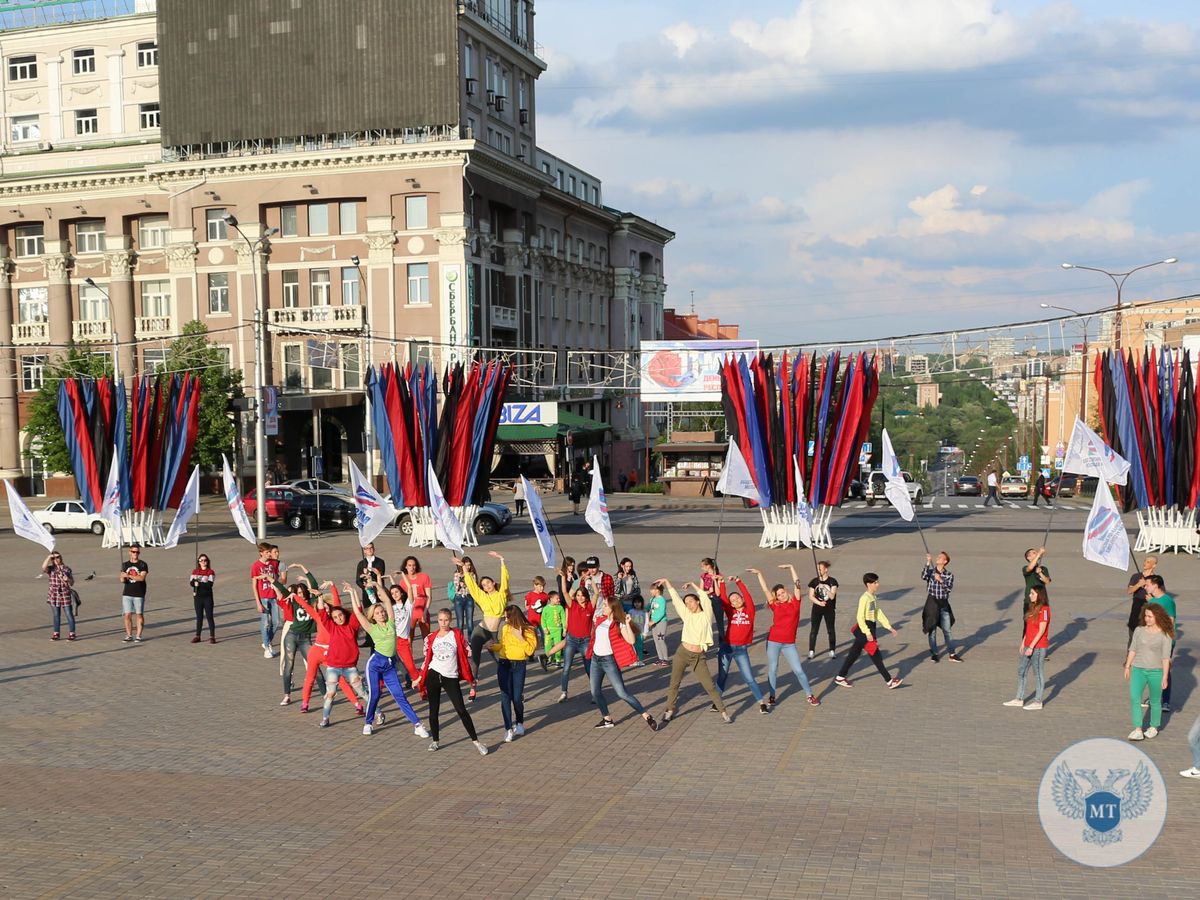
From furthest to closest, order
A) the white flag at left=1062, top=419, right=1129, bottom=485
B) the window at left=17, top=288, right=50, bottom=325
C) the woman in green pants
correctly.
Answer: the window at left=17, top=288, right=50, bottom=325, the white flag at left=1062, top=419, right=1129, bottom=485, the woman in green pants

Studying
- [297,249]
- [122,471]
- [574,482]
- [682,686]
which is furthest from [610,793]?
[297,249]

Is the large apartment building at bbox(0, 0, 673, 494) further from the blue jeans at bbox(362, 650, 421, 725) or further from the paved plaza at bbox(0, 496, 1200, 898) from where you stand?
the blue jeans at bbox(362, 650, 421, 725)

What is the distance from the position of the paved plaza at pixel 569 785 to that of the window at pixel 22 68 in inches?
2214

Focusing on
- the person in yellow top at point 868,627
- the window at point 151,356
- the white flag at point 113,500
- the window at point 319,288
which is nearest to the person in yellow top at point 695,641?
the person in yellow top at point 868,627

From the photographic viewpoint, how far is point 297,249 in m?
58.7

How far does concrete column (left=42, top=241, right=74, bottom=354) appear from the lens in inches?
2452

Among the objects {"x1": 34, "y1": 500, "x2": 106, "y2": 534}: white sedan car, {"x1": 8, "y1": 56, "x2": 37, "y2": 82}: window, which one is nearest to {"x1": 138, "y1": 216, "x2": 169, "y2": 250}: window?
{"x1": 8, "y1": 56, "x2": 37, "y2": 82}: window

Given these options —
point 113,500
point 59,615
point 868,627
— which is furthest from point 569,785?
point 113,500

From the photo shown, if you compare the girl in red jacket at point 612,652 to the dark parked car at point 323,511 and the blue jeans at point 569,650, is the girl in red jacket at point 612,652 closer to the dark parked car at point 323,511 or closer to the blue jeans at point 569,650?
the blue jeans at point 569,650

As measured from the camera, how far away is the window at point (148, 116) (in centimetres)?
6494

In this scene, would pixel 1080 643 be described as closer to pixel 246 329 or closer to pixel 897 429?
pixel 246 329

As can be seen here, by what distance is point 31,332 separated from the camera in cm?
6312

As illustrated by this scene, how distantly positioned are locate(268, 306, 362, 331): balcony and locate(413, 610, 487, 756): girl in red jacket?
151ft

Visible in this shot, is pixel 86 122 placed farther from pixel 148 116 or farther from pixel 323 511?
pixel 323 511
